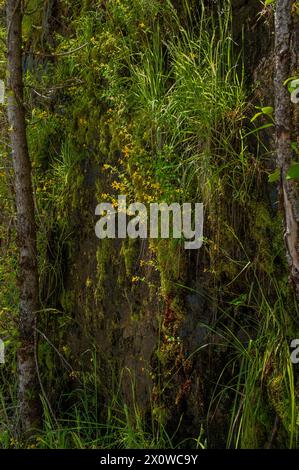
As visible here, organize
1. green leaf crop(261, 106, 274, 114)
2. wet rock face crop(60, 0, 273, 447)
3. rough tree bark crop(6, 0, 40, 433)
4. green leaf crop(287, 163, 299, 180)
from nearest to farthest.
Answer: green leaf crop(287, 163, 299, 180), green leaf crop(261, 106, 274, 114), wet rock face crop(60, 0, 273, 447), rough tree bark crop(6, 0, 40, 433)

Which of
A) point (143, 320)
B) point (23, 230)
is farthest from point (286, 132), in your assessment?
point (23, 230)

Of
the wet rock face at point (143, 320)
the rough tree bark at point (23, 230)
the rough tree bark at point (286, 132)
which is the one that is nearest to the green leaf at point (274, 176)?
the rough tree bark at point (286, 132)

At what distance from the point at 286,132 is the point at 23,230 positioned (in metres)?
1.97

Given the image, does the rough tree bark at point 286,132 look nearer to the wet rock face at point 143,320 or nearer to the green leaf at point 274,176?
the green leaf at point 274,176

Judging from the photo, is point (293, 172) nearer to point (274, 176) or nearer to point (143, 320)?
point (274, 176)

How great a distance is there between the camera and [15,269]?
536 centimetres

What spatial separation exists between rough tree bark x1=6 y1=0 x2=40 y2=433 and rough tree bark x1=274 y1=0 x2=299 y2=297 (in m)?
1.84

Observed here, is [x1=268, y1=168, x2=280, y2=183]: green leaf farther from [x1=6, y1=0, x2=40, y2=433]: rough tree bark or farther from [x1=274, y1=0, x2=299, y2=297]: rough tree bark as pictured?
[x1=6, y1=0, x2=40, y2=433]: rough tree bark

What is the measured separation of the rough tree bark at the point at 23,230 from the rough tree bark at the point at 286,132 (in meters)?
1.84

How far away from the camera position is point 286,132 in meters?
3.45

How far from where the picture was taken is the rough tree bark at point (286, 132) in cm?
344

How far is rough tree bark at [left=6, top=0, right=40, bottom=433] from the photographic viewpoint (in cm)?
468

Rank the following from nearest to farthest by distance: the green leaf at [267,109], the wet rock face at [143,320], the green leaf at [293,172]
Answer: the green leaf at [293,172], the green leaf at [267,109], the wet rock face at [143,320]

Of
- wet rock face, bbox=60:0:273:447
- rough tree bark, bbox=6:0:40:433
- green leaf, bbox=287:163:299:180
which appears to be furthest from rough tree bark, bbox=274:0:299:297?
rough tree bark, bbox=6:0:40:433
